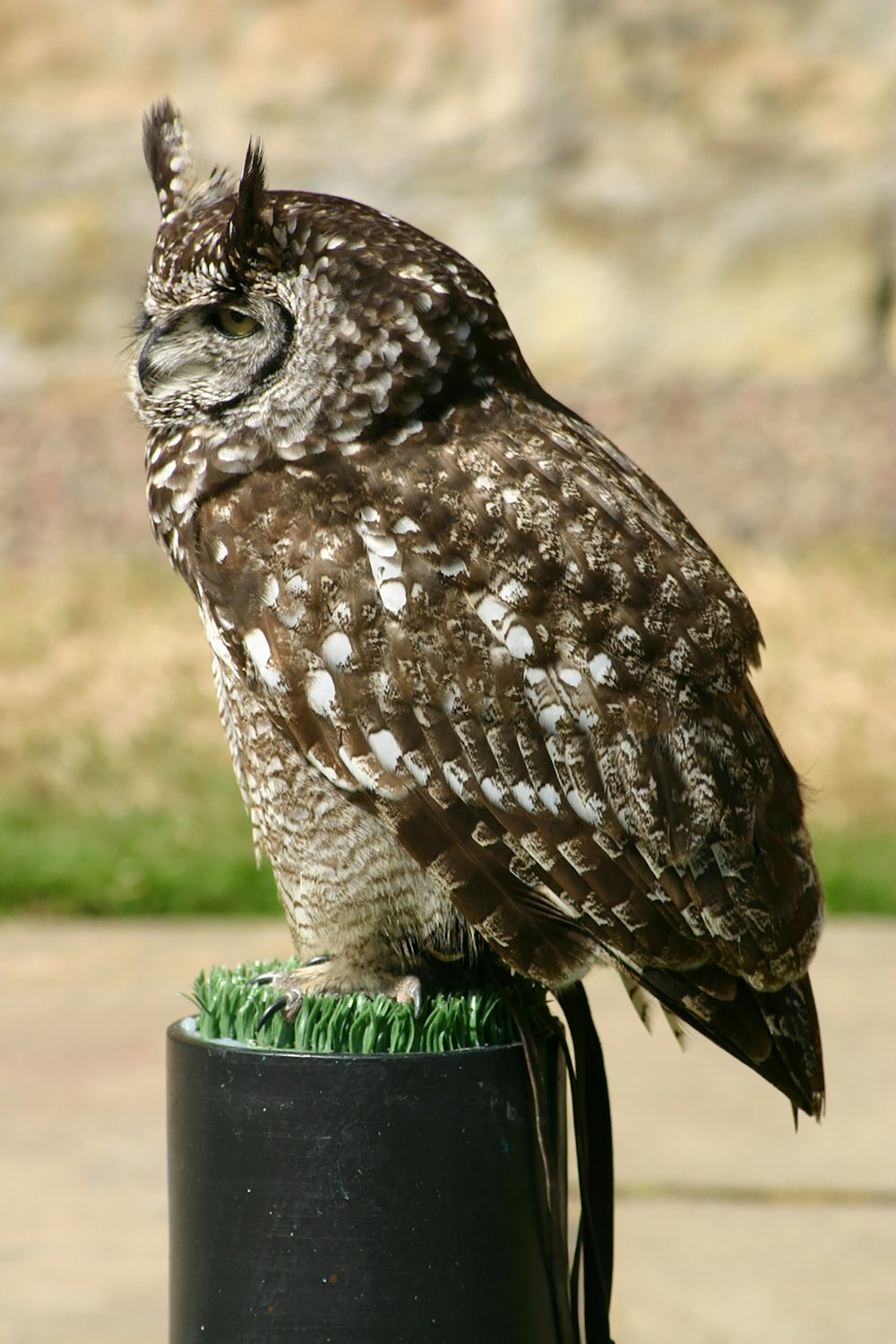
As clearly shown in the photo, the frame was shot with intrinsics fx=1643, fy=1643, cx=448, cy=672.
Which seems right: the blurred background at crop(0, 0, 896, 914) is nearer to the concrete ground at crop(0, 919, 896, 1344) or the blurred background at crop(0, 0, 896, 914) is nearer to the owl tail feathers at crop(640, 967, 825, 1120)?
the concrete ground at crop(0, 919, 896, 1344)

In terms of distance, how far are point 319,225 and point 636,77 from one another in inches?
248

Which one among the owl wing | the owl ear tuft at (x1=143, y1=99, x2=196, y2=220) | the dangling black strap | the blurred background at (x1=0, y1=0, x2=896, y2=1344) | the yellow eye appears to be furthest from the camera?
the blurred background at (x1=0, y1=0, x2=896, y2=1344)

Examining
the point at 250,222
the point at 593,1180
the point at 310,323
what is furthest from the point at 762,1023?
the point at 250,222

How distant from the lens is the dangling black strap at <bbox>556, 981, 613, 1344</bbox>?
2197 millimetres

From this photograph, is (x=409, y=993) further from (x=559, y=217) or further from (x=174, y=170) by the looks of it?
(x=559, y=217)

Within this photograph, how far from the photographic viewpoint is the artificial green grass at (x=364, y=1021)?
6.91 ft

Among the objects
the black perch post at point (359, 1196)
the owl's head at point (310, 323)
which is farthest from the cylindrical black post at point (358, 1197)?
the owl's head at point (310, 323)

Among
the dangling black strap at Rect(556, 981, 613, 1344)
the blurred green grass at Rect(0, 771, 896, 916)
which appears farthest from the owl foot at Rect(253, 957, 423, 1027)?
the blurred green grass at Rect(0, 771, 896, 916)

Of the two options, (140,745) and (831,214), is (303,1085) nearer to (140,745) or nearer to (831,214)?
(140,745)

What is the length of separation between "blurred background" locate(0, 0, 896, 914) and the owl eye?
215 inches

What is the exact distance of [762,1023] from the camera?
2.09 m

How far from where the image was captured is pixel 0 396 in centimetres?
812

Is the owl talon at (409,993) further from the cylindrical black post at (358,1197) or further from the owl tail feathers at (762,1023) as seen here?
the owl tail feathers at (762,1023)

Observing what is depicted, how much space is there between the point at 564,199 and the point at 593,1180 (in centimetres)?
648
